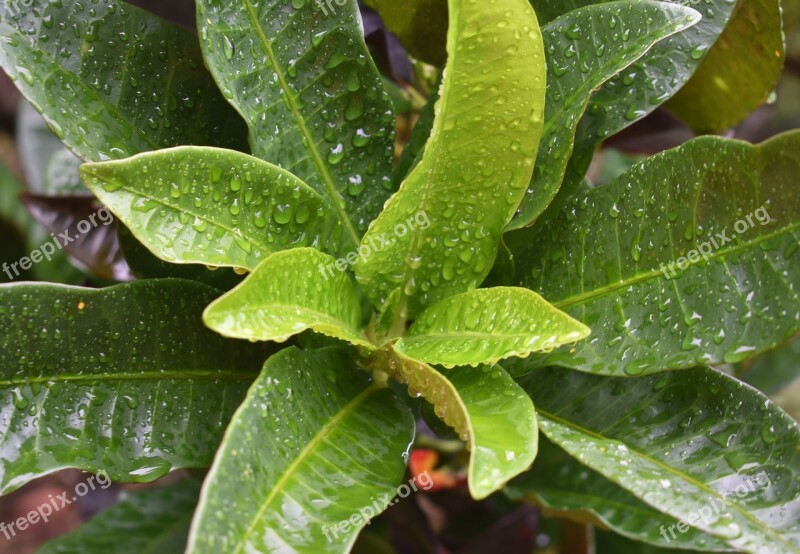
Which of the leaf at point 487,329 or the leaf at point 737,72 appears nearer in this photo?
the leaf at point 487,329

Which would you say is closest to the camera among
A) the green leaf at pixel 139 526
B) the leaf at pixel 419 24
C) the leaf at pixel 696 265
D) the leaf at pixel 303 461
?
the leaf at pixel 303 461

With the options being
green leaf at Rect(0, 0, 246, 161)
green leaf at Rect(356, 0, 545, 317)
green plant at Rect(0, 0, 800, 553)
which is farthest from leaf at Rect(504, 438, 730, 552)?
green leaf at Rect(0, 0, 246, 161)

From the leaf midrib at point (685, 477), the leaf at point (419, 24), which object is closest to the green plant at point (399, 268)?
the leaf midrib at point (685, 477)

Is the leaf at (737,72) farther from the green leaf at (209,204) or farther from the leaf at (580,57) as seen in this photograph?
the green leaf at (209,204)

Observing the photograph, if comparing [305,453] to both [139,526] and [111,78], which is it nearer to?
[111,78]

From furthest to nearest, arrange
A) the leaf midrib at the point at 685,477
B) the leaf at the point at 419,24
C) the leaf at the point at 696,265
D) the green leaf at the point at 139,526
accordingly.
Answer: the green leaf at the point at 139,526 → the leaf at the point at 419,24 → the leaf at the point at 696,265 → the leaf midrib at the point at 685,477

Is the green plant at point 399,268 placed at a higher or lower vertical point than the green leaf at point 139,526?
higher

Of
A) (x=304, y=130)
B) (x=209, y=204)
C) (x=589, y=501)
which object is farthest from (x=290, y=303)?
(x=589, y=501)

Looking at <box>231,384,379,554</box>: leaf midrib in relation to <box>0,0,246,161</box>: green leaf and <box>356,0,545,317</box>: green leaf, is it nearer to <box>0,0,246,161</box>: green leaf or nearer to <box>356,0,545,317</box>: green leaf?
<box>356,0,545,317</box>: green leaf

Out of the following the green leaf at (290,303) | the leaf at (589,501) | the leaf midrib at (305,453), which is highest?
the green leaf at (290,303)
